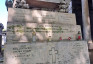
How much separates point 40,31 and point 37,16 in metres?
0.75

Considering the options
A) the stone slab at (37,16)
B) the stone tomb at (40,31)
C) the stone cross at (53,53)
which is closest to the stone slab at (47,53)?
the stone cross at (53,53)

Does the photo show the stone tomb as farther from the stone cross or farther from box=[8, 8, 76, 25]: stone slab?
the stone cross

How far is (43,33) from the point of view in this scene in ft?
11.0

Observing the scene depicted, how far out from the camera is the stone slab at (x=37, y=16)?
334 cm

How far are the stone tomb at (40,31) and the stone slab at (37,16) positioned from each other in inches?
12.5

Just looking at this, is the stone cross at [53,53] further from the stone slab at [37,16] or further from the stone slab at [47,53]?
the stone slab at [37,16]

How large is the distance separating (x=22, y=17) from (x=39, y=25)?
821 millimetres

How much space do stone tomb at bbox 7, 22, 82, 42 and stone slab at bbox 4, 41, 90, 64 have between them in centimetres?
36

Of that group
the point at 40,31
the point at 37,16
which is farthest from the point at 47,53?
the point at 37,16

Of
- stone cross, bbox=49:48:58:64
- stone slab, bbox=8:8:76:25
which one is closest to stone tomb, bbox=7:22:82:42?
stone slab, bbox=8:8:76:25

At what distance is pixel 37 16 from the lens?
360cm

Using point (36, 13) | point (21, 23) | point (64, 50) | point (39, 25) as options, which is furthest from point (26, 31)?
point (64, 50)

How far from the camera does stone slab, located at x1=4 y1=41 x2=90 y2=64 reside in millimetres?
2672

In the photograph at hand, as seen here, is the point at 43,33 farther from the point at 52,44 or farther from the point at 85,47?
the point at 85,47
